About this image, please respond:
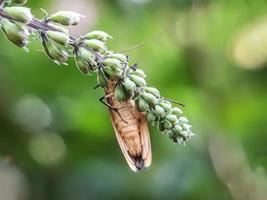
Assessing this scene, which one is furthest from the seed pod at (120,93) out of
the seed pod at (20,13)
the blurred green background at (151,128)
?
the blurred green background at (151,128)

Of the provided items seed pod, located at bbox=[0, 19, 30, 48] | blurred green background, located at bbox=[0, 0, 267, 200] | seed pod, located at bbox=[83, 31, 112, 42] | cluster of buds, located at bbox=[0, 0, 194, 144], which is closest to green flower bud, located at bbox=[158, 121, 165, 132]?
cluster of buds, located at bbox=[0, 0, 194, 144]

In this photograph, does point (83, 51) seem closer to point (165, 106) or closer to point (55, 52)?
point (55, 52)

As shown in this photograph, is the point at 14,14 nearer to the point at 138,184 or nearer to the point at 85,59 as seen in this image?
the point at 85,59

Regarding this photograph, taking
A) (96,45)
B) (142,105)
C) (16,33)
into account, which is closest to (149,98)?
(142,105)

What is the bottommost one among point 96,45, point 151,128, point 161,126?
point 161,126

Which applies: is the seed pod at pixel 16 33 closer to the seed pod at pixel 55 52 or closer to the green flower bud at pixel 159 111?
the seed pod at pixel 55 52

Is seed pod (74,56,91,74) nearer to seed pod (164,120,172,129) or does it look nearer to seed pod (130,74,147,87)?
seed pod (130,74,147,87)
